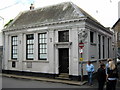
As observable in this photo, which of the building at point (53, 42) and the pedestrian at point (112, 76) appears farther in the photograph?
the building at point (53, 42)

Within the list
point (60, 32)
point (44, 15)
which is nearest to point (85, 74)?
point (60, 32)

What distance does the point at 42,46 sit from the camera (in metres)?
13.8

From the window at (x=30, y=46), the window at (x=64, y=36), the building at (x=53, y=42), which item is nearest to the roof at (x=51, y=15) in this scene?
the building at (x=53, y=42)

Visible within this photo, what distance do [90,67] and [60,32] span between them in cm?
432

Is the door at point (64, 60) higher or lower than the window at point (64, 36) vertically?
lower

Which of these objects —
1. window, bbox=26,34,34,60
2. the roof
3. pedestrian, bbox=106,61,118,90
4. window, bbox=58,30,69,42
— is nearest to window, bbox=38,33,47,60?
window, bbox=26,34,34,60

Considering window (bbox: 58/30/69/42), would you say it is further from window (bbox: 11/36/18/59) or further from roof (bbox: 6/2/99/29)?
window (bbox: 11/36/18/59)

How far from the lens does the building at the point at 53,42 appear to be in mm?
11852

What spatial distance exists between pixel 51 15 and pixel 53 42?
318 cm

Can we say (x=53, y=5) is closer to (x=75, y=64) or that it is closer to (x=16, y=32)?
(x=16, y=32)

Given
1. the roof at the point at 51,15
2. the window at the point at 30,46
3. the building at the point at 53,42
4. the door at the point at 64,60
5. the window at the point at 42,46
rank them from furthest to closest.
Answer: the window at the point at 30,46, the window at the point at 42,46, the roof at the point at 51,15, the door at the point at 64,60, the building at the point at 53,42

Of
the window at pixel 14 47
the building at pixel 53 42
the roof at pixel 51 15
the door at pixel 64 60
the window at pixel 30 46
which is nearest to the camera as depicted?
the building at pixel 53 42

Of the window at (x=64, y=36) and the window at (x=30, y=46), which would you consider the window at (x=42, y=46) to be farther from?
the window at (x=64, y=36)

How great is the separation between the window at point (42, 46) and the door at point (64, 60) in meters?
1.73
